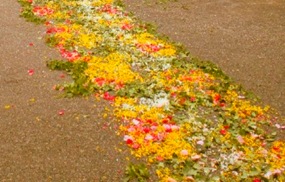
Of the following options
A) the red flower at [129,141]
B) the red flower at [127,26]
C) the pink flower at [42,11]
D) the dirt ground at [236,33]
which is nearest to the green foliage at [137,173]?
the red flower at [129,141]

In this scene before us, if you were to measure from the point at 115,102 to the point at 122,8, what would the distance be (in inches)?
291

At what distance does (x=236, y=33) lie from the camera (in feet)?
42.7

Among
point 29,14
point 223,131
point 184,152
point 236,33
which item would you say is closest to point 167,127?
point 184,152

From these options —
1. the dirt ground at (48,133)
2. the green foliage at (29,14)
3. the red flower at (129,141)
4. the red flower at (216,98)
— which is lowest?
the dirt ground at (48,133)

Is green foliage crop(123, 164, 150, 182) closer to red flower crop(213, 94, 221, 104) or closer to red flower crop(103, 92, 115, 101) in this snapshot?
red flower crop(103, 92, 115, 101)

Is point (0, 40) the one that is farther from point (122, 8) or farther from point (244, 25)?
point (244, 25)

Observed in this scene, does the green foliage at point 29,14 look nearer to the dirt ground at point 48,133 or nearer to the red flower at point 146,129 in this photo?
the dirt ground at point 48,133

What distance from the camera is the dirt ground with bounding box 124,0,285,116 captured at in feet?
33.4

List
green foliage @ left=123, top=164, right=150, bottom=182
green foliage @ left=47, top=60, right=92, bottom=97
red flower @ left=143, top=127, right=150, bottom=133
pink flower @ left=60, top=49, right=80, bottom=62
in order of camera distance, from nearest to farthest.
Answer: green foliage @ left=123, top=164, right=150, bottom=182 → red flower @ left=143, top=127, right=150, bottom=133 → green foliage @ left=47, top=60, right=92, bottom=97 → pink flower @ left=60, top=49, right=80, bottom=62

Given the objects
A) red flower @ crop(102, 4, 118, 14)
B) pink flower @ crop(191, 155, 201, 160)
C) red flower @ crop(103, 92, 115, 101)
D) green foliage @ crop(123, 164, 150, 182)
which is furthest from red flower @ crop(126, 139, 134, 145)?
red flower @ crop(102, 4, 118, 14)

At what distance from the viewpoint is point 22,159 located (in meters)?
7.08

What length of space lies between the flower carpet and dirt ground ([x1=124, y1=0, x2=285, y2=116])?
2.10 ft

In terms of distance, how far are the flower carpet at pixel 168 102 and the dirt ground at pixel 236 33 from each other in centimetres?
64

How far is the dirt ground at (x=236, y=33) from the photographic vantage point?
1017 centimetres
